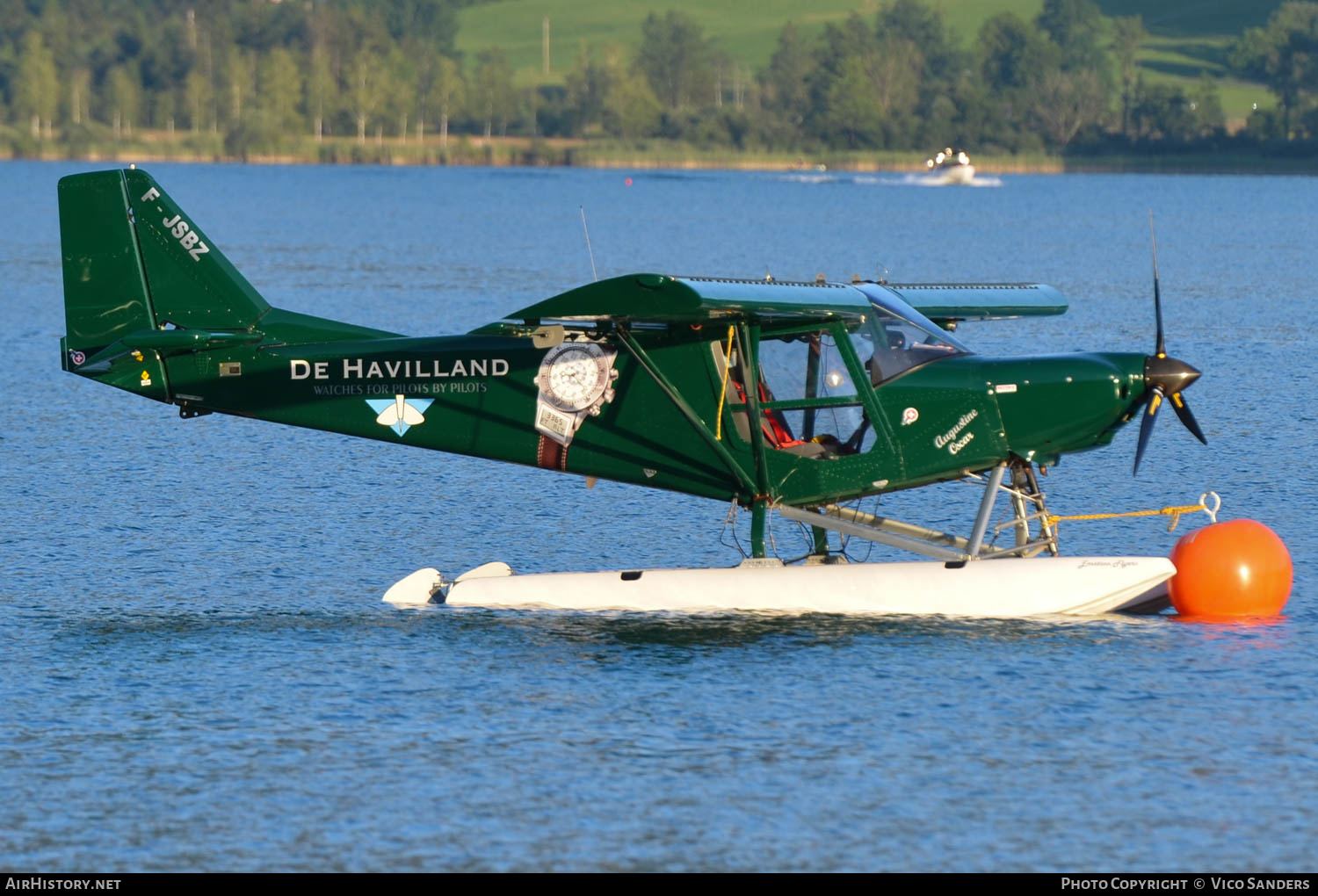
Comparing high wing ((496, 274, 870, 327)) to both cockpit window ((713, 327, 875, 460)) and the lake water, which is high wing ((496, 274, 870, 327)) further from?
the lake water

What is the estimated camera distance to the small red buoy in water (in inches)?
529

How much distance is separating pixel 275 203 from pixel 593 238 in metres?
35.2

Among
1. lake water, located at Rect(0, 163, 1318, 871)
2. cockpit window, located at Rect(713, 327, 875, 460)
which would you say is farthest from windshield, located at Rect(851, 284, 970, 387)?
lake water, located at Rect(0, 163, 1318, 871)

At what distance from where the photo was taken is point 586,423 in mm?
14016

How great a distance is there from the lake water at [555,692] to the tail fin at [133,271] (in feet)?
7.26

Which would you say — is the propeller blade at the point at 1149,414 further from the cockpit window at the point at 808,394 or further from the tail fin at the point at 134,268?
the tail fin at the point at 134,268

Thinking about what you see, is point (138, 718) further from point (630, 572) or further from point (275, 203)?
point (275, 203)

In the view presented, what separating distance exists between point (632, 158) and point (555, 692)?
16225 cm

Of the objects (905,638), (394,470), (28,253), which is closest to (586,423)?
(905,638)

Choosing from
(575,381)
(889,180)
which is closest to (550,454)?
(575,381)

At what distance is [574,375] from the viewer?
13.9 metres

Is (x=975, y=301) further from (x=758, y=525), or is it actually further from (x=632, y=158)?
(x=632, y=158)

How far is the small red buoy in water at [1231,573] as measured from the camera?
1343 centimetres

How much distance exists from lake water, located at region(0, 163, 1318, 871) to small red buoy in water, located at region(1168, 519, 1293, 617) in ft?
0.86
